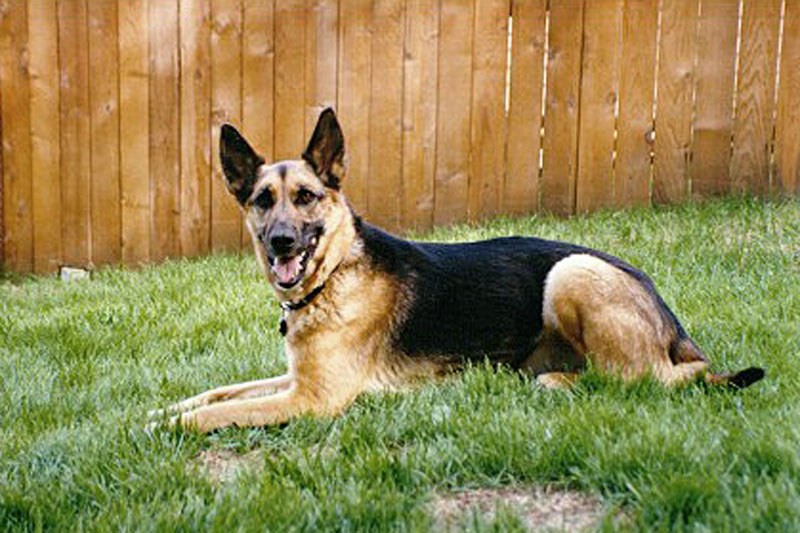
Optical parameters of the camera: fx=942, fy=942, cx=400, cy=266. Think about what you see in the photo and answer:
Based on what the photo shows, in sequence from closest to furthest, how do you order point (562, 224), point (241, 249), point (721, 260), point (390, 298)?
point (390, 298), point (721, 260), point (562, 224), point (241, 249)

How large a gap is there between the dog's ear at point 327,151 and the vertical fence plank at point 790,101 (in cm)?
501

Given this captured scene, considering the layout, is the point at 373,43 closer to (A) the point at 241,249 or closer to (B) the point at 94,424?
(A) the point at 241,249

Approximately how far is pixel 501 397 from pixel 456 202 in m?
4.36

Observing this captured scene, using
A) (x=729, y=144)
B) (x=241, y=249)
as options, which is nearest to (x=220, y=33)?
(x=241, y=249)

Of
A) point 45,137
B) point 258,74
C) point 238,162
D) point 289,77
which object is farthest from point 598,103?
point 45,137

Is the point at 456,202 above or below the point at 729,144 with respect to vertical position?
below

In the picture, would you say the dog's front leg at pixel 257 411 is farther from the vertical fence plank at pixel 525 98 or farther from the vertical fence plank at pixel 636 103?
the vertical fence plank at pixel 636 103

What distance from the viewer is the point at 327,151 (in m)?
4.19

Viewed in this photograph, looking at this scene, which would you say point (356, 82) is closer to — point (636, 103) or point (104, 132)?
point (104, 132)

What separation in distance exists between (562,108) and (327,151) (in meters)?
4.19

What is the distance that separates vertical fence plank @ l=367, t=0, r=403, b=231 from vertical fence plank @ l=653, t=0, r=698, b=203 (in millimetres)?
2179

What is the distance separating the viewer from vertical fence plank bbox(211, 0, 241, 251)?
783 cm

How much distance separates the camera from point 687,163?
793cm

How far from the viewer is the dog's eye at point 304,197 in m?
4.06
